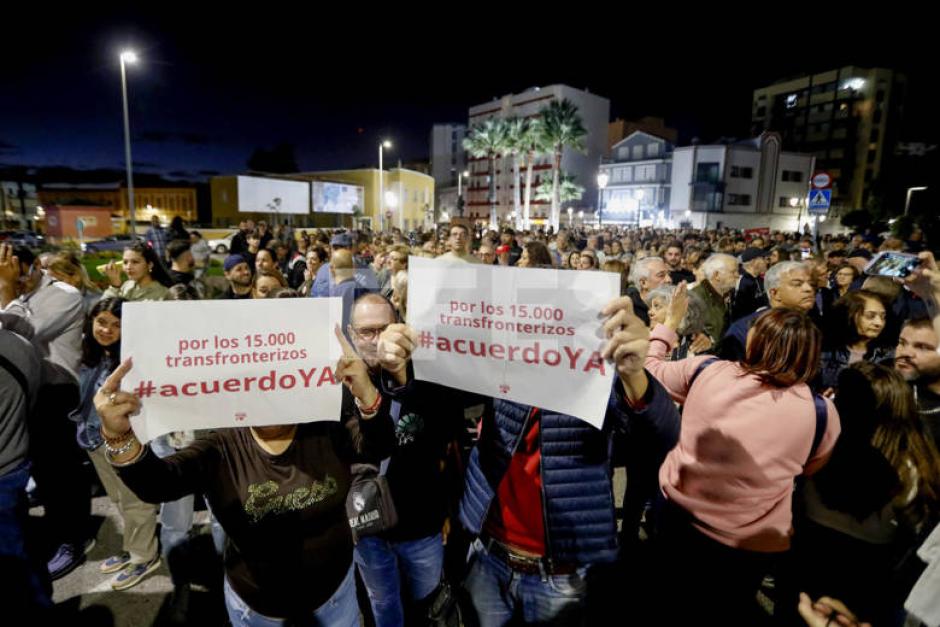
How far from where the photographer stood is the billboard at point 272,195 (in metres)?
44.3

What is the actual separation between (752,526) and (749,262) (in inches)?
215

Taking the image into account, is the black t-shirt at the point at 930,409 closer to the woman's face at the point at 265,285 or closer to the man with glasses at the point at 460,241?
the man with glasses at the point at 460,241

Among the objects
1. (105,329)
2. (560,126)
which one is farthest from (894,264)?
(560,126)

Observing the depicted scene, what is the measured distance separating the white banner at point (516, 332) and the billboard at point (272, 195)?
47.1 meters

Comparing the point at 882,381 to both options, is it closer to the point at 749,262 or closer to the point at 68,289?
the point at 749,262

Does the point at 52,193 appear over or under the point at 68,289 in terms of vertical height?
over

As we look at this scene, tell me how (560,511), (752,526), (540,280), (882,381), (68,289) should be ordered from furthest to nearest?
(68,289), (882,381), (752,526), (560,511), (540,280)

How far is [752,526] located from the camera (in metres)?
2.55

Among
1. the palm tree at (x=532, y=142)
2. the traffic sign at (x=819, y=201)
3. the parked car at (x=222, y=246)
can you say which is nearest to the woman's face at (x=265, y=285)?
the parked car at (x=222, y=246)

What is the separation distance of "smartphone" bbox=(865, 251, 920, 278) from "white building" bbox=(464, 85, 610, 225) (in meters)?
63.1

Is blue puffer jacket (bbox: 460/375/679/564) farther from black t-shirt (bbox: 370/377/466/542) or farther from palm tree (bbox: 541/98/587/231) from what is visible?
palm tree (bbox: 541/98/587/231)

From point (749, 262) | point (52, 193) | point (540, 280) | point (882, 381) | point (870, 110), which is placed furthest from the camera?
point (52, 193)

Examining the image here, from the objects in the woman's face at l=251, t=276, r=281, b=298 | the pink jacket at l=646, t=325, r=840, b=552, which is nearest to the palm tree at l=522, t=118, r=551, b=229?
the woman's face at l=251, t=276, r=281, b=298

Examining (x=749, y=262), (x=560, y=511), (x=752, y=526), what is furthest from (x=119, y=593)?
(x=749, y=262)
